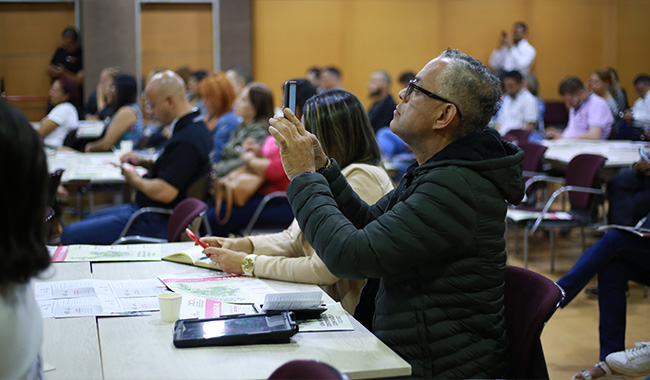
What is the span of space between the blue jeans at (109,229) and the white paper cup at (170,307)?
2.24 meters

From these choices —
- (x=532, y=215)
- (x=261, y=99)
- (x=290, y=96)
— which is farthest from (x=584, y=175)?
(x=290, y=96)

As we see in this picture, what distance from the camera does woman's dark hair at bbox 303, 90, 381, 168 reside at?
8.53ft

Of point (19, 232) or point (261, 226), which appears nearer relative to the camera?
point (19, 232)

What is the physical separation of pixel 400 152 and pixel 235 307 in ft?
18.1

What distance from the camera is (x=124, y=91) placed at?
6266 mm

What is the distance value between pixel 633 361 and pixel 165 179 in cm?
269

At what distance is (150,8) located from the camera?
11070mm

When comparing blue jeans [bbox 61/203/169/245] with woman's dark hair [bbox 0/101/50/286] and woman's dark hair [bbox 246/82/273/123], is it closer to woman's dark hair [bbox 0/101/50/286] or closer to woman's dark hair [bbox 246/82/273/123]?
woman's dark hair [bbox 246/82/273/123]

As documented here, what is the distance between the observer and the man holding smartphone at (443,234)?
69.8 inches

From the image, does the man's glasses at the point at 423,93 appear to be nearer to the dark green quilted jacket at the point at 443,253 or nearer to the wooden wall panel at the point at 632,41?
the dark green quilted jacket at the point at 443,253

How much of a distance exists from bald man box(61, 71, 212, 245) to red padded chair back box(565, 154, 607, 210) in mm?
2664

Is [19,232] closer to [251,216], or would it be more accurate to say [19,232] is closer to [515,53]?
[251,216]

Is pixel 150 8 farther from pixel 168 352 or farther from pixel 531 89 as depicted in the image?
pixel 168 352

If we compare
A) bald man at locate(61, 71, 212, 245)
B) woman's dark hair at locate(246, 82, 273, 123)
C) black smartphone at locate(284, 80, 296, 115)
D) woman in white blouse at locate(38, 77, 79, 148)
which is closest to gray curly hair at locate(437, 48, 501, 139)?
black smartphone at locate(284, 80, 296, 115)
